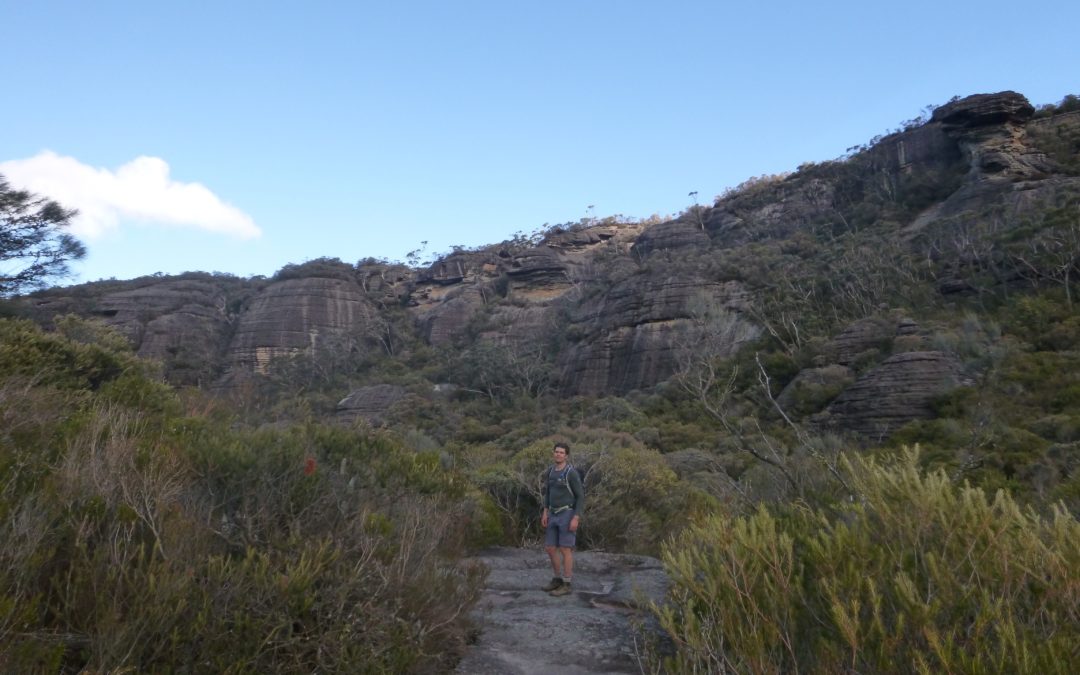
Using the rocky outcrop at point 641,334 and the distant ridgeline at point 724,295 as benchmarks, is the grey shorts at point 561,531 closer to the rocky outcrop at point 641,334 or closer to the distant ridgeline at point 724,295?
the distant ridgeline at point 724,295

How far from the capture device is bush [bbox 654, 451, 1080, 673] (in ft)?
7.64

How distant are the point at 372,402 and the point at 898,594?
135ft

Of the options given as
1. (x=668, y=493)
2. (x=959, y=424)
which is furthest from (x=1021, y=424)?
(x=668, y=493)

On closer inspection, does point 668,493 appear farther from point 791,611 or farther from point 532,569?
point 791,611

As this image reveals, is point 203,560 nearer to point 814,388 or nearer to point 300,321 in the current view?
point 814,388

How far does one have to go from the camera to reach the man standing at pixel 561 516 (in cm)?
632

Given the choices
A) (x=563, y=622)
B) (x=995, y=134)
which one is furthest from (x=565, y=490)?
(x=995, y=134)

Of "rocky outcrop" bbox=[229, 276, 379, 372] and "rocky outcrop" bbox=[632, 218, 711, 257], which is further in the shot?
"rocky outcrop" bbox=[632, 218, 711, 257]

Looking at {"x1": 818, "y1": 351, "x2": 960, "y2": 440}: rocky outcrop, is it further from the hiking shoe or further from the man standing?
the hiking shoe

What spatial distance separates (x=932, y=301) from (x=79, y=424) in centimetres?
3469

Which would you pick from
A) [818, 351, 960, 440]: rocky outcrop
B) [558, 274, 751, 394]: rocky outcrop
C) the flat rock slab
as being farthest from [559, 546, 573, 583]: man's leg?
[558, 274, 751, 394]: rocky outcrop

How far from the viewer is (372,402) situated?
138ft

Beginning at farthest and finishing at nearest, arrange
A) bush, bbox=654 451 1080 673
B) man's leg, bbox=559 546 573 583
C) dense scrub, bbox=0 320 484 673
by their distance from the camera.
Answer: man's leg, bbox=559 546 573 583, dense scrub, bbox=0 320 484 673, bush, bbox=654 451 1080 673

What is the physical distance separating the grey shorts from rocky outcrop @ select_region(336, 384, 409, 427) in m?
33.6
